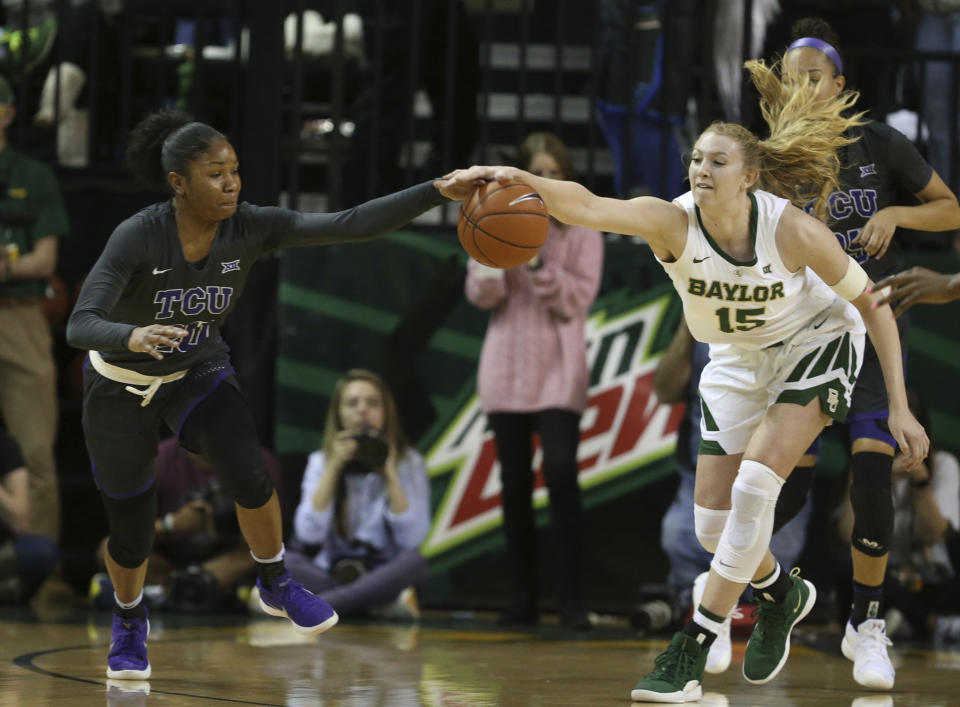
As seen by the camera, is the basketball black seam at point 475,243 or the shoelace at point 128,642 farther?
the shoelace at point 128,642

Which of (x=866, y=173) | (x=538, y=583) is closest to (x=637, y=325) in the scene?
(x=538, y=583)

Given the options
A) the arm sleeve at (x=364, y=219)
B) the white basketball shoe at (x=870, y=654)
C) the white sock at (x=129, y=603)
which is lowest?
the white basketball shoe at (x=870, y=654)

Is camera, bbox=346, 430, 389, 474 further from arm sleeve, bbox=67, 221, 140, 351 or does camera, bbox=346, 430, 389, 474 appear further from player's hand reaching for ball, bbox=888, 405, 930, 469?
player's hand reaching for ball, bbox=888, 405, 930, 469

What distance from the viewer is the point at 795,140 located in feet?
16.1

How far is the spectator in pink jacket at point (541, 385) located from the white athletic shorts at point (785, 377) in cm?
202

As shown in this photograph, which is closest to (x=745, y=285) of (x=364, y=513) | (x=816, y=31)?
(x=816, y=31)

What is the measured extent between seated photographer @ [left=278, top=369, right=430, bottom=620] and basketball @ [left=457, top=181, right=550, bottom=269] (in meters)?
2.68

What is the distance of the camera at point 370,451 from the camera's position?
728 cm

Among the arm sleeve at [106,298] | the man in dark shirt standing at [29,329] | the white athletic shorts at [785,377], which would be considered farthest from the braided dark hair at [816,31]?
the man in dark shirt standing at [29,329]

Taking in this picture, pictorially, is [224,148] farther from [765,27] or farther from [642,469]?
[765,27]

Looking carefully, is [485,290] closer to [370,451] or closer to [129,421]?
[370,451]

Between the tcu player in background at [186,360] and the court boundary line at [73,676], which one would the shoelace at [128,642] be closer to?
the tcu player in background at [186,360]

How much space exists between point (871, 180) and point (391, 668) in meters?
2.58

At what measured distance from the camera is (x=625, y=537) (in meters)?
7.48
